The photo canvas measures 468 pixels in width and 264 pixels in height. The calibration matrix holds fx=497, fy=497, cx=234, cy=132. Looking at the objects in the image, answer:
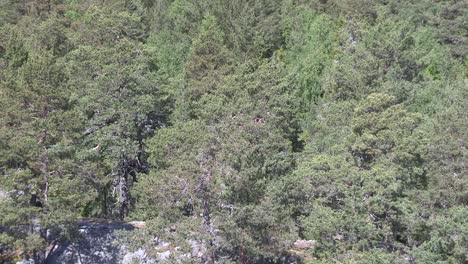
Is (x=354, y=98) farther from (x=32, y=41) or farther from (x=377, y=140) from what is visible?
(x=32, y=41)

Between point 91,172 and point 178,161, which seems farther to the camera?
point 91,172

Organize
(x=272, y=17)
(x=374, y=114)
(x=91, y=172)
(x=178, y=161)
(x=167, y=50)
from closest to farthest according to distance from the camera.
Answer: (x=178, y=161) < (x=374, y=114) < (x=91, y=172) < (x=167, y=50) < (x=272, y=17)

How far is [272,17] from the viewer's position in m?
44.2

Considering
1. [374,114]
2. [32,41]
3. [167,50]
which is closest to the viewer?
[374,114]

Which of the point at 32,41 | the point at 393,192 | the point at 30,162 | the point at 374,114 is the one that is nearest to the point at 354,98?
the point at 374,114

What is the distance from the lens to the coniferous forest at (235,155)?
18.8 m

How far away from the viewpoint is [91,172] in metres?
23.6

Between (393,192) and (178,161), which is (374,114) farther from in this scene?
(178,161)

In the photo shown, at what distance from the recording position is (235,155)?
18.3 meters

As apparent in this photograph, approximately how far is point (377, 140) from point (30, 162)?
15.1 metres

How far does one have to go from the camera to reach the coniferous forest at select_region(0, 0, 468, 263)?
18781 millimetres

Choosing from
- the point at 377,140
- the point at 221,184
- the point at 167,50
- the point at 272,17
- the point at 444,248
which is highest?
the point at 272,17

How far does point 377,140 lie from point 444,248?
16.9 feet

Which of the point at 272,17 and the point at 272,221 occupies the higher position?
the point at 272,17
